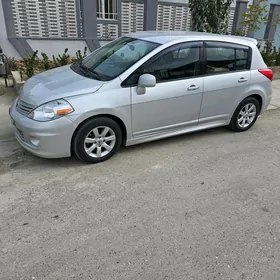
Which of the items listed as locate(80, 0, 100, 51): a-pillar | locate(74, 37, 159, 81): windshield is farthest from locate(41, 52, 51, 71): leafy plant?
locate(80, 0, 100, 51): a-pillar

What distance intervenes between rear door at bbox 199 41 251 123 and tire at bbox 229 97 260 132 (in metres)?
0.17

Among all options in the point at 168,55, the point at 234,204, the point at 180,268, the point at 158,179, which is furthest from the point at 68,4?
the point at 180,268

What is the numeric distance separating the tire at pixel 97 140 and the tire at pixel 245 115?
223cm

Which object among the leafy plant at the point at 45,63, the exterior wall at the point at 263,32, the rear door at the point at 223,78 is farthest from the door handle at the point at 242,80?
the exterior wall at the point at 263,32

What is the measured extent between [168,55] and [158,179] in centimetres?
174

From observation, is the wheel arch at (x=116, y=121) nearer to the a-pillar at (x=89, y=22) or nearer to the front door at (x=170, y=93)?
the front door at (x=170, y=93)

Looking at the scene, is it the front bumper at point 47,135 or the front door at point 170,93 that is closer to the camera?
the front bumper at point 47,135

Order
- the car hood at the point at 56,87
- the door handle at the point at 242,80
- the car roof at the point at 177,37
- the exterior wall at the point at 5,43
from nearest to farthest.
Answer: the car hood at the point at 56,87 → the car roof at the point at 177,37 → the door handle at the point at 242,80 → the exterior wall at the point at 5,43

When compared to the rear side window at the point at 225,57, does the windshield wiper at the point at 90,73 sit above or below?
below

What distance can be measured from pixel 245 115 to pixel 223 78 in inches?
37.4

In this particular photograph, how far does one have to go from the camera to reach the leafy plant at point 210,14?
26.2ft

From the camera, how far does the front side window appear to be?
3.90 meters

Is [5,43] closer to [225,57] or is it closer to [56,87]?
[56,87]

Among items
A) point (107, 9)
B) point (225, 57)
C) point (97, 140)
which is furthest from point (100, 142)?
point (107, 9)
